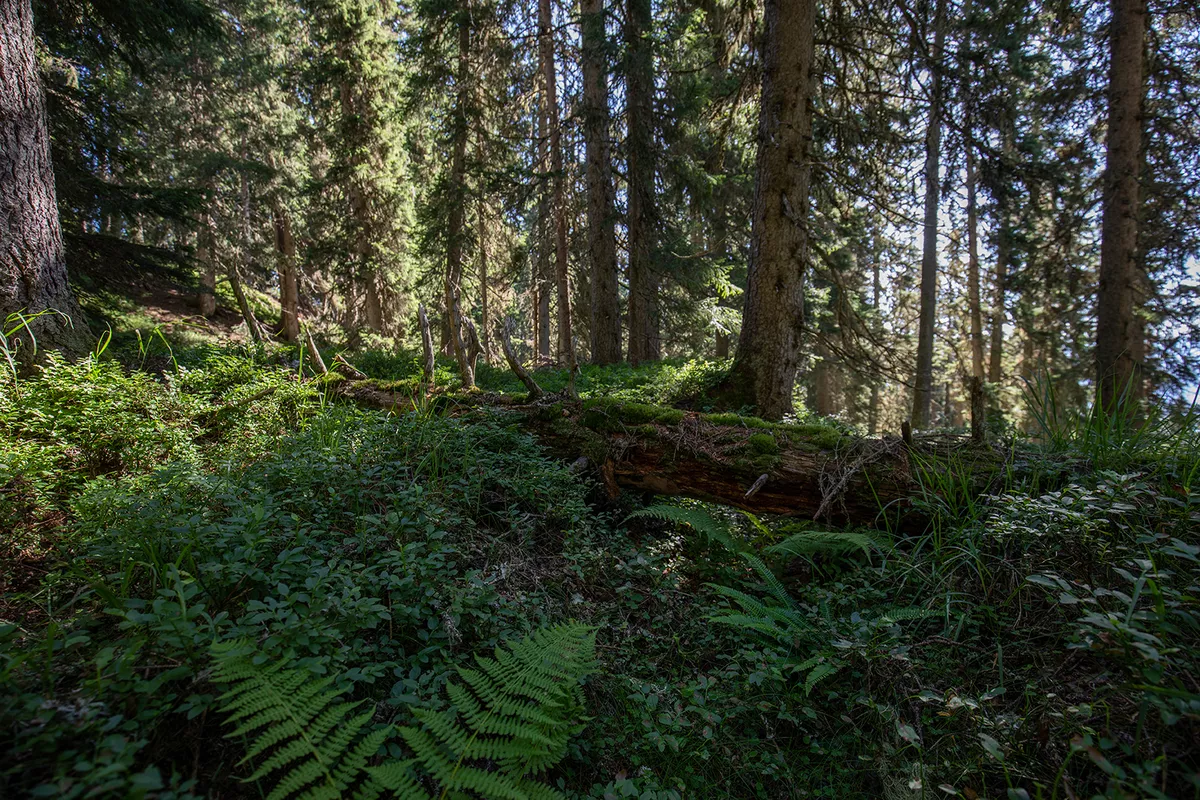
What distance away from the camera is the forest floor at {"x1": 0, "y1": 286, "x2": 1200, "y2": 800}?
167 cm

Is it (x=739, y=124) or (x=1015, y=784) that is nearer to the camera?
(x=1015, y=784)

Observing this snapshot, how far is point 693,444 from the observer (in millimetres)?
4090

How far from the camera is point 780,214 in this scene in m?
5.63

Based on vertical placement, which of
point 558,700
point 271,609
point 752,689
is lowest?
point 752,689

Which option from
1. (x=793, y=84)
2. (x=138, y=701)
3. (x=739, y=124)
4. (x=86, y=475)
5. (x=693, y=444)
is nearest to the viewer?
(x=138, y=701)

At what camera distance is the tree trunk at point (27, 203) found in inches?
175

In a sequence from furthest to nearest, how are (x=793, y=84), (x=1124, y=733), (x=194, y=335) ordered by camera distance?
(x=194, y=335) < (x=793, y=84) < (x=1124, y=733)

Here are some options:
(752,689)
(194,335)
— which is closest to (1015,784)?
(752,689)

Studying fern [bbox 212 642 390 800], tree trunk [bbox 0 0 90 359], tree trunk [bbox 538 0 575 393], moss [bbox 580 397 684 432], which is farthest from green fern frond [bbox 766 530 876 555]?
tree trunk [bbox 538 0 575 393]

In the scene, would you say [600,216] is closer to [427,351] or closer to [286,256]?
[427,351]

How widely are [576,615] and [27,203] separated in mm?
6185

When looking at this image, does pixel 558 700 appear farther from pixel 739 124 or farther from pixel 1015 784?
pixel 739 124

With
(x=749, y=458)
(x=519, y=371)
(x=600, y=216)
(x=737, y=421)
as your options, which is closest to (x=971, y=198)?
(x=600, y=216)

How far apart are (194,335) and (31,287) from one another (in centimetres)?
1071
